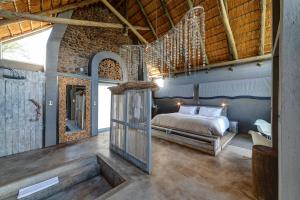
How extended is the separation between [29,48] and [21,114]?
2461mm

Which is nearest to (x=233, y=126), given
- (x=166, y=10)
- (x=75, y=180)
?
(x=166, y=10)

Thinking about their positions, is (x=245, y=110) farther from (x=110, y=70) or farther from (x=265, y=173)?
(x=110, y=70)

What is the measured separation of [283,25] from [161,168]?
2889 mm

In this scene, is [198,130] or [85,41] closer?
[198,130]

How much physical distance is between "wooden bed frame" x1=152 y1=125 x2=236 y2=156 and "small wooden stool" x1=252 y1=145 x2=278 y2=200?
1.66m

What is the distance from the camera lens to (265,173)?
6.46ft

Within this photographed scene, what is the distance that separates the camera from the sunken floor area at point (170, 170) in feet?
7.43

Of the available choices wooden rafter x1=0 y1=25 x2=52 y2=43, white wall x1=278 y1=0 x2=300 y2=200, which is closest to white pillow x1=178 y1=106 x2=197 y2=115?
white wall x1=278 y1=0 x2=300 y2=200

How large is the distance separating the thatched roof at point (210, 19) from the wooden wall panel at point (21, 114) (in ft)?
5.57

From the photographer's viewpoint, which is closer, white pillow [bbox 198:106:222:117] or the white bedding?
the white bedding

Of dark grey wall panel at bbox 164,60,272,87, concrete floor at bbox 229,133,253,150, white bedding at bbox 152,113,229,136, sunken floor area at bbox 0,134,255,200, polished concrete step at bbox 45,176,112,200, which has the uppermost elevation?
dark grey wall panel at bbox 164,60,272,87

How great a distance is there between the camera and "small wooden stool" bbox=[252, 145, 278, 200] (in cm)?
190

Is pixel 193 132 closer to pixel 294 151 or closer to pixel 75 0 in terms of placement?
pixel 294 151

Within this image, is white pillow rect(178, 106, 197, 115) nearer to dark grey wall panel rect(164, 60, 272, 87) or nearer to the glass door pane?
dark grey wall panel rect(164, 60, 272, 87)
